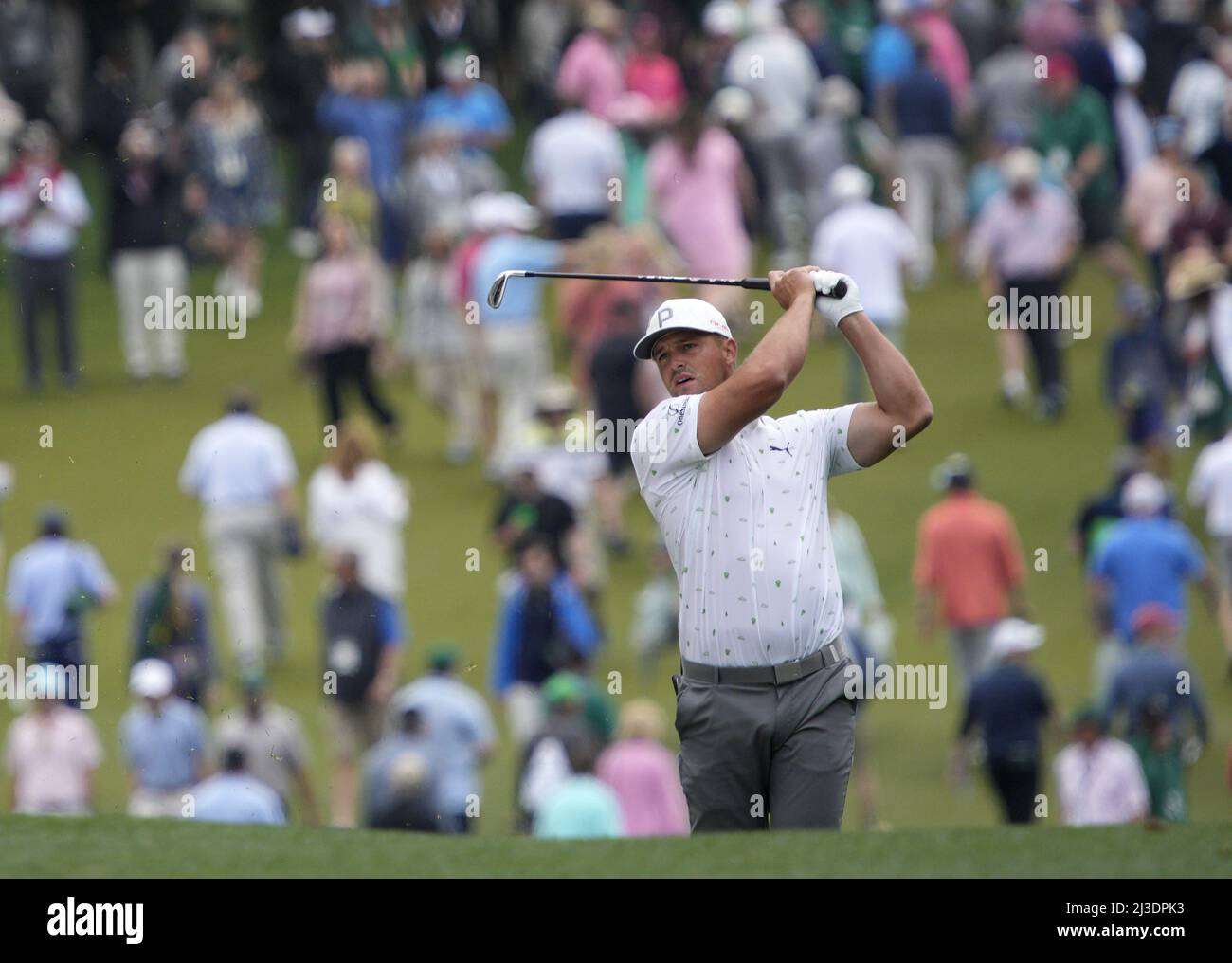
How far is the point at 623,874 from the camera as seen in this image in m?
6.90

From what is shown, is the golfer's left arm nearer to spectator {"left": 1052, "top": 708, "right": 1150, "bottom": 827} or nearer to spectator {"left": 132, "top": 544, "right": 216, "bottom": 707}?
spectator {"left": 1052, "top": 708, "right": 1150, "bottom": 827}

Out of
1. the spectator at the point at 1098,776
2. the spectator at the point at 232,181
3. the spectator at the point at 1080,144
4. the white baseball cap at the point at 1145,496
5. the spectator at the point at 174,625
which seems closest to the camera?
the spectator at the point at 1098,776

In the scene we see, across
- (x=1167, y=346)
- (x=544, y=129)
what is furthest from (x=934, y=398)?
(x=544, y=129)

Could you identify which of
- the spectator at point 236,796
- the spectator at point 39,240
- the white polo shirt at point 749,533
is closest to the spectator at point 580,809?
the spectator at point 236,796

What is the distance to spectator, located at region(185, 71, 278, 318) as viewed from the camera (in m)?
20.4

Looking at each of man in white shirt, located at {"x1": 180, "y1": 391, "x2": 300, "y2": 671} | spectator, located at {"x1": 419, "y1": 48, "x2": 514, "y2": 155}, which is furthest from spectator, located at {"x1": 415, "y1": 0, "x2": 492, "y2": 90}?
man in white shirt, located at {"x1": 180, "y1": 391, "x2": 300, "y2": 671}

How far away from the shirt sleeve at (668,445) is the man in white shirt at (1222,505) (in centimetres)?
858

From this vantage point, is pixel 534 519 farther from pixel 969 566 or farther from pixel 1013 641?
pixel 1013 641

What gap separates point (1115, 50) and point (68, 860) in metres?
15.3

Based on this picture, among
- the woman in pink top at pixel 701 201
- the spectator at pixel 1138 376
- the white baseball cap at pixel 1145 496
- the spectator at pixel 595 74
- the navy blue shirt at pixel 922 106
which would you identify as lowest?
the white baseball cap at pixel 1145 496

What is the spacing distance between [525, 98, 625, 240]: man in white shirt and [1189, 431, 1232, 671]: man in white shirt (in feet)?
17.4

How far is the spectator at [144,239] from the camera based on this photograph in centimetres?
1897

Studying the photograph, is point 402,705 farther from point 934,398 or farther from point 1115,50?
point 1115,50

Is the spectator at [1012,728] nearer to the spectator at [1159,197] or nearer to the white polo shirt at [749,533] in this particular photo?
the spectator at [1159,197]
